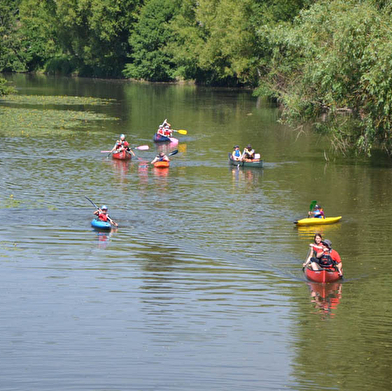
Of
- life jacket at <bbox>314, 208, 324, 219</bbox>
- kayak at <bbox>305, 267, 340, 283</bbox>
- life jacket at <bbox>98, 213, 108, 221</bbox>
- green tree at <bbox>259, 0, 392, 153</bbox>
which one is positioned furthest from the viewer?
green tree at <bbox>259, 0, 392, 153</bbox>

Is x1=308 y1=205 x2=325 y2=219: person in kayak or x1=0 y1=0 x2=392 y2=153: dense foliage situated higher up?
x1=0 y1=0 x2=392 y2=153: dense foliage

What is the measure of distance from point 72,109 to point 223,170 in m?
32.1

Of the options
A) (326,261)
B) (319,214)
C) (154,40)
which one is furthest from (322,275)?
(154,40)

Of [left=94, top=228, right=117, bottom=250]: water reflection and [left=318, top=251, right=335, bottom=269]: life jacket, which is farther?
[left=94, top=228, right=117, bottom=250]: water reflection

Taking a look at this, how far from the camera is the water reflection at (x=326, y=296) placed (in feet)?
57.5

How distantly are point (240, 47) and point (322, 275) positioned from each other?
2313 inches

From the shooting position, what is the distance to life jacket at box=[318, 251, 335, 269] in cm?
1981

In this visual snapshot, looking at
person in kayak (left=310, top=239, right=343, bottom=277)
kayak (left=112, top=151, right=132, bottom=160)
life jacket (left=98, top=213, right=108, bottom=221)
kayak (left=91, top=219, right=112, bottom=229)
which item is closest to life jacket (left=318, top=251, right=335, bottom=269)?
person in kayak (left=310, top=239, right=343, bottom=277)

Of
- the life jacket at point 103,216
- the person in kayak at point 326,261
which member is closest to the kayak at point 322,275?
the person in kayak at point 326,261

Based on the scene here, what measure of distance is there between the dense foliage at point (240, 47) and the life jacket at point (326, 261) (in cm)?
1307

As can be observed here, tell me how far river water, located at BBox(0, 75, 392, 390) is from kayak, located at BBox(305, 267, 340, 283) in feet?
Answer: 0.70

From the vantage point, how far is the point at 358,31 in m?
31.4

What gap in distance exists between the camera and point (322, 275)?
19516 millimetres

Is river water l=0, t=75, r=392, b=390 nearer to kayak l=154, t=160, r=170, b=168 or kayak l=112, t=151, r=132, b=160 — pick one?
kayak l=112, t=151, r=132, b=160
